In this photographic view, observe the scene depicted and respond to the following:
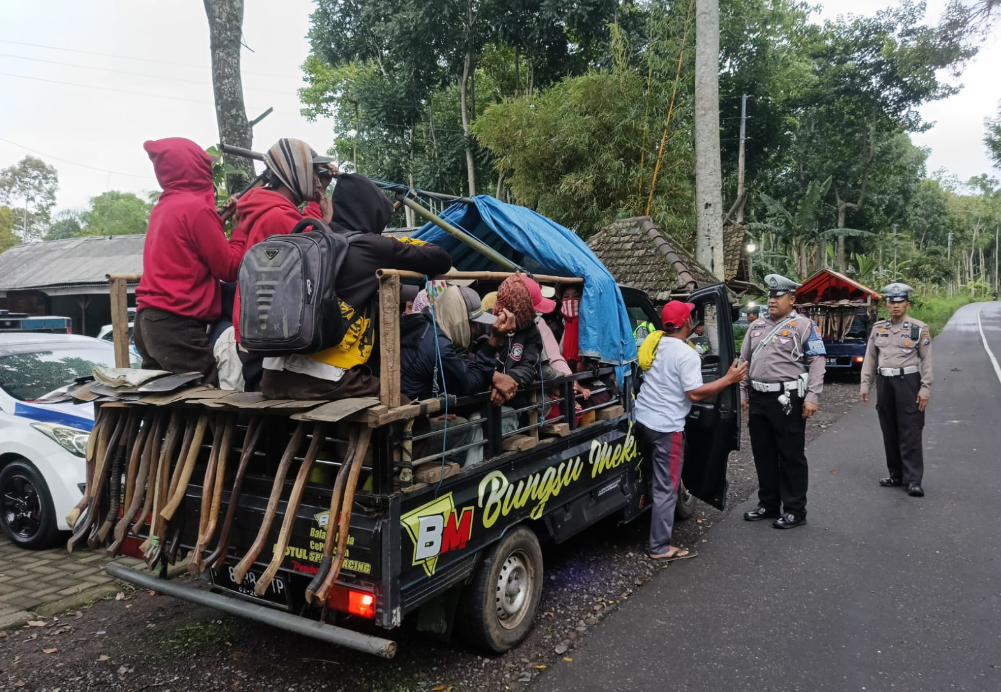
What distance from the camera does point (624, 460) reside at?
15.7 ft

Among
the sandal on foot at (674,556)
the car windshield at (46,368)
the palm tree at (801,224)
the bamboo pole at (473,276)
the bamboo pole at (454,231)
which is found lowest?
the sandal on foot at (674,556)

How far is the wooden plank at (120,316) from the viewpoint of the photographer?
12.6ft

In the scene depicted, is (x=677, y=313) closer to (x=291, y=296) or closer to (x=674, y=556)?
(x=674, y=556)

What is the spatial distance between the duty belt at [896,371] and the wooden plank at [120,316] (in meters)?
6.53

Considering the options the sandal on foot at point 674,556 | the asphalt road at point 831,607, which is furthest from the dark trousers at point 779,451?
the sandal on foot at point 674,556

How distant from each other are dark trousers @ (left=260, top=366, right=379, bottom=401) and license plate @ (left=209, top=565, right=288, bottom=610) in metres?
0.87

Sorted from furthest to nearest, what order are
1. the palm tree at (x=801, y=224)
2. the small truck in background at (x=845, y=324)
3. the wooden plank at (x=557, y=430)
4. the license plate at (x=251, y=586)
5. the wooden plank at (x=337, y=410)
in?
the palm tree at (x=801, y=224), the small truck in background at (x=845, y=324), the wooden plank at (x=557, y=430), the license plate at (x=251, y=586), the wooden plank at (x=337, y=410)

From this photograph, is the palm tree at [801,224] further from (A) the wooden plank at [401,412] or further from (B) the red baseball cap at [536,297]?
(A) the wooden plank at [401,412]

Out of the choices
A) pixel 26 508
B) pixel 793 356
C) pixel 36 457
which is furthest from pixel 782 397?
pixel 26 508

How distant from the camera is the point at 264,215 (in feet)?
11.7

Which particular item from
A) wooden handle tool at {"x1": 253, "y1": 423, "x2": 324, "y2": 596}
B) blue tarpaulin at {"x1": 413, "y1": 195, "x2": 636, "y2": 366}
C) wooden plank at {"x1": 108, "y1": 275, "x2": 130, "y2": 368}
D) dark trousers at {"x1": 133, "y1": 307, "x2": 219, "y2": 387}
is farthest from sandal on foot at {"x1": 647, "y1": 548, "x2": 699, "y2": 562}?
wooden plank at {"x1": 108, "y1": 275, "x2": 130, "y2": 368}

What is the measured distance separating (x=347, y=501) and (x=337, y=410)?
15.0 inches

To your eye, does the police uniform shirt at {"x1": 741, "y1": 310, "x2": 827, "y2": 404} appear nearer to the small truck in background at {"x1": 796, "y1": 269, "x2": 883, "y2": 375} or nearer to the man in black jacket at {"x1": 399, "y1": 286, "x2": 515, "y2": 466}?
the man in black jacket at {"x1": 399, "y1": 286, "x2": 515, "y2": 466}

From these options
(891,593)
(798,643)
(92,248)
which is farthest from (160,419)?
Result: (92,248)
